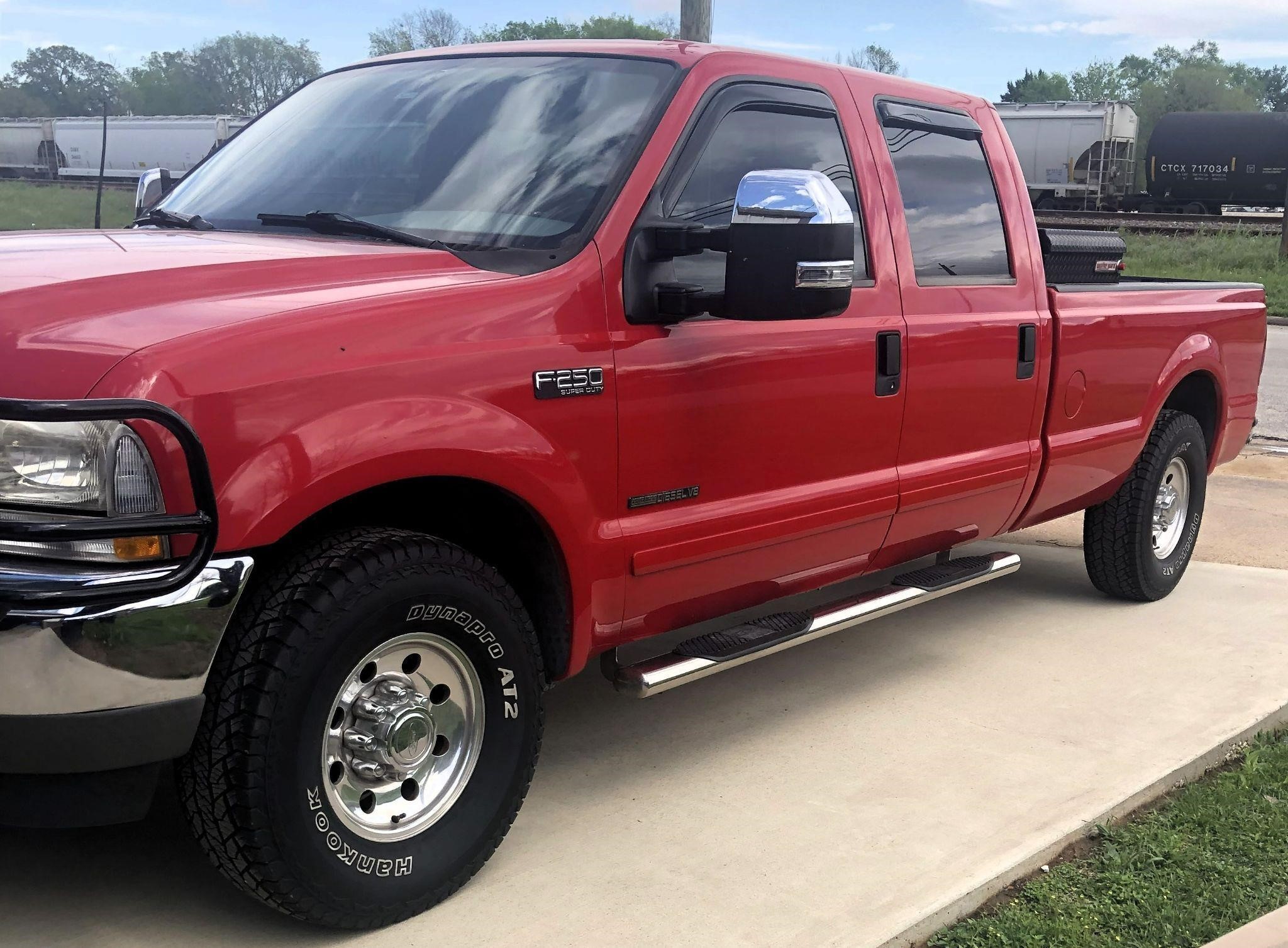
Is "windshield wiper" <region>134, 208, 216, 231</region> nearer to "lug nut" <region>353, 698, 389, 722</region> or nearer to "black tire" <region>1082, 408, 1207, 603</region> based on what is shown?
"lug nut" <region>353, 698, 389, 722</region>

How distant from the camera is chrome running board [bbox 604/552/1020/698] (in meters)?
3.69

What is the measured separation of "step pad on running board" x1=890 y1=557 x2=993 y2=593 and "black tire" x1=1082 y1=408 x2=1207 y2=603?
988mm

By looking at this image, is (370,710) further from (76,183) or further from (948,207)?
(76,183)

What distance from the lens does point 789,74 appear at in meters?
4.19

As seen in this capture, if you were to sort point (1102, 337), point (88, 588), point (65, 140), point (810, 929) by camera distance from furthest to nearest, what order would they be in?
point (65, 140), point (1102, 337), point (810, 929), point (88, 588)

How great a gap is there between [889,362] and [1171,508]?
2561 mm

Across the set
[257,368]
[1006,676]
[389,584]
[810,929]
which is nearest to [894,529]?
[1006,676]

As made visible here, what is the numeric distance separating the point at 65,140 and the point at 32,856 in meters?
50.5

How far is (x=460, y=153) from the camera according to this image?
Result: 12.5 feet

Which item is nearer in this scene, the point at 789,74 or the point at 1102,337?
the point at 789,74

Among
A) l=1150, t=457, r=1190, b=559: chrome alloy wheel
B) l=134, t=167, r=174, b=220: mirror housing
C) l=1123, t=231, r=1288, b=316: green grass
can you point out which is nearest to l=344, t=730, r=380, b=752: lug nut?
l=134, t=167, r=174, b=220: mirror housing

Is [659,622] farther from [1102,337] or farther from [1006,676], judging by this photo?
[1102,337]

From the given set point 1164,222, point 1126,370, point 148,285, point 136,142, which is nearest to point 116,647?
point 148,285

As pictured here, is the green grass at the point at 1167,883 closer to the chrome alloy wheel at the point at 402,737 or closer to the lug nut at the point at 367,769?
the chrome alloy wheel at the point at 402,737
